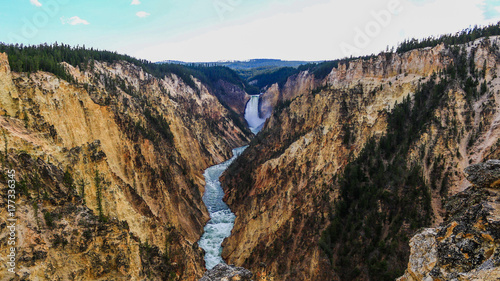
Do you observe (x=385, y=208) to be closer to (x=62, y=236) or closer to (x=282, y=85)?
(x=62, y=236)

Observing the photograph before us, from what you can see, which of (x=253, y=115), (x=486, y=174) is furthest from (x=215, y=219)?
(x=253, y=115)

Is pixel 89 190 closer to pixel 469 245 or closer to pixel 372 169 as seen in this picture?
pixel 469 245

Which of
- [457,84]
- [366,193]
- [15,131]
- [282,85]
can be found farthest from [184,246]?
[282,85]

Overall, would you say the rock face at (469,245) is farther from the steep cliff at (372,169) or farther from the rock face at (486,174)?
the steep cliff at (372,169)

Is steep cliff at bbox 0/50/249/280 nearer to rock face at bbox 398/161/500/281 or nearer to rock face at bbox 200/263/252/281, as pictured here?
rock face at bbox 200/263/252/281

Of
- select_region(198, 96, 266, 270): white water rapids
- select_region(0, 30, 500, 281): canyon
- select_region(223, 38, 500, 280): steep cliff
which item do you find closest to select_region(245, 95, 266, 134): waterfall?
select_region(198, 96, 266, 270): white water rapids
